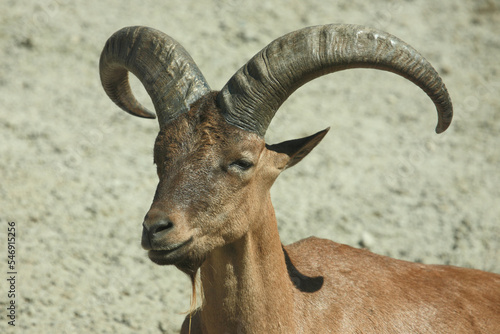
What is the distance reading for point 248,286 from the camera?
12.7ft

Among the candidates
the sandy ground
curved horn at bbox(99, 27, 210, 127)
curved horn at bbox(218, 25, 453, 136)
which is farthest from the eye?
the sandy ground

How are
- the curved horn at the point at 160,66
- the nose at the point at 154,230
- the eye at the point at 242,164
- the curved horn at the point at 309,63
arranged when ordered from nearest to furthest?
the nose at the point at 154,230, the eye at the point at 242,164, the curved horn at the point at 309,63, the curved horn at the point at 160,66

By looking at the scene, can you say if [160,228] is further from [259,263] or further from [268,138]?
[268,138]

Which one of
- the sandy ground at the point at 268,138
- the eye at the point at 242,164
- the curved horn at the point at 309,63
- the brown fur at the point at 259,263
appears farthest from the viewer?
the sandy ground at the point at 268,138

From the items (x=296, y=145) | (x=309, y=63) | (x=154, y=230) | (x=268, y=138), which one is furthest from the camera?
(x=268, y=138)

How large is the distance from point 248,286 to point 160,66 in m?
1.71

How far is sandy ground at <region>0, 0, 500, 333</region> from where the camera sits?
22.2 ft

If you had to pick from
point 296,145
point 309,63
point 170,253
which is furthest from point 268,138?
point 170,253

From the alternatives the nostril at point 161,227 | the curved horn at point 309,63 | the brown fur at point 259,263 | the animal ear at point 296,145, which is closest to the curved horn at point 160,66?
the brown fur at point 259,263

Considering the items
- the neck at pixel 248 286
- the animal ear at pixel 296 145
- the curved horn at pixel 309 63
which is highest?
the curved horn at pixel 309 63

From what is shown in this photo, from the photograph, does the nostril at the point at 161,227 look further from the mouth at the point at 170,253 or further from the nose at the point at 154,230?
A: the mouth at the point at 170,253

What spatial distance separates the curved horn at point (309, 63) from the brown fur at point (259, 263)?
155mm

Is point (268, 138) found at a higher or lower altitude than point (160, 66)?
higher

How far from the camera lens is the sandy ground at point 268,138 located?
678 centimetres
